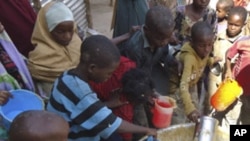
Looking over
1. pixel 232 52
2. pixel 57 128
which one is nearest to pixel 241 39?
pixel 232 52

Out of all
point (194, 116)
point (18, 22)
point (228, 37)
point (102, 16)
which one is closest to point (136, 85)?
point (194, 116)

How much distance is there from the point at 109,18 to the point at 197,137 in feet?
13.6

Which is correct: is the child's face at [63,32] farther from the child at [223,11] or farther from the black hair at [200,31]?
the child at [223,11]

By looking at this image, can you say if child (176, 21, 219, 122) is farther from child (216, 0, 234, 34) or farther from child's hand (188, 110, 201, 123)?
child (216, 0, 234, 34)

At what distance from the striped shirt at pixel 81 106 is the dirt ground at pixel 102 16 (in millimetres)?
3731

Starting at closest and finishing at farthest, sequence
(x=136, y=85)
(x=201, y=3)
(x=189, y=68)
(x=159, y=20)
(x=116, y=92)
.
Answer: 1. (x=136, y=85)
2. (x=116, y=92)
3. (x=159, y=20)
4. (x=189, y=68)
5. (x=201, y=3)

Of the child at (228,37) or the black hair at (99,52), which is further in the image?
the child at (228,37)

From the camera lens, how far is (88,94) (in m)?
2.07

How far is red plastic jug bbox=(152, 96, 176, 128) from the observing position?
8.45ft

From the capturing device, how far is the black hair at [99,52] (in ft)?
6.85

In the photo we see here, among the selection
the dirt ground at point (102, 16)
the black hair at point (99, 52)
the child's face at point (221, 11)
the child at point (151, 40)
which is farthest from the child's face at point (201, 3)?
the dirt ground at point (102, 16)

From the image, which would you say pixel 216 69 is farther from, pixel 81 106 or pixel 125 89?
pixel 81 106

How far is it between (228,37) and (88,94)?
2020 millimetres

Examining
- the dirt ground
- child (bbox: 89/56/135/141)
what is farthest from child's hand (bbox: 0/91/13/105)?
the dirt ground
